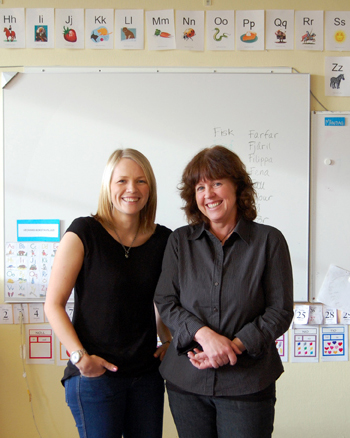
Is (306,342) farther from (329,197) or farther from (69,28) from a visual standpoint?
(69,28)

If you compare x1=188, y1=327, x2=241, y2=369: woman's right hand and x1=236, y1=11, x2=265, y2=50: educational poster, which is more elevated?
x1=236, y1=11, x2=265, y2=50: educational poster

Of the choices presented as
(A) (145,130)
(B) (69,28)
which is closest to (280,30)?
(A) (145,130)

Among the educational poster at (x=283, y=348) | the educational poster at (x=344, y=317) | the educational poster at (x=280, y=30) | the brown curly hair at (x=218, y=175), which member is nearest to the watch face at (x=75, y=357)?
the brown curly hair at (x=218, y=175)

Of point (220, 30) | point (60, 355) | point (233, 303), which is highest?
point (220, 30)

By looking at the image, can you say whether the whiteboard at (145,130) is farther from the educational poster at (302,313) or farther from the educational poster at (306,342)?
the educational poster at (306,342)

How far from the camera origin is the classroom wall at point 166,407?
2131 millimetres

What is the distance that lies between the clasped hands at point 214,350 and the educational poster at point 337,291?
4.28ft

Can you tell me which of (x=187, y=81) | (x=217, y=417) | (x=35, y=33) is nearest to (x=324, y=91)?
(x=187, y=81)

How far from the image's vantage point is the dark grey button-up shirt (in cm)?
104

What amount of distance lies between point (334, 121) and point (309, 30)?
0.54m

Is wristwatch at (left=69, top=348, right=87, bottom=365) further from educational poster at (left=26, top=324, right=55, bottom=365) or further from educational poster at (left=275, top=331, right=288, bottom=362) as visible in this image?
educational poster at (left=275, top=331, right=288, bottom=362)

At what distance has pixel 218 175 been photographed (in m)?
1.12

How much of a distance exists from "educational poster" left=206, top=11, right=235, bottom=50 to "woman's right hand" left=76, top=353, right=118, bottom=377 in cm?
177

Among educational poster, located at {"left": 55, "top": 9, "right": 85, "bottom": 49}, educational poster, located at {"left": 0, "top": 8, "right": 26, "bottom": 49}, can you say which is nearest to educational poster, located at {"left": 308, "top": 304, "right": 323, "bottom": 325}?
educational poster, located at {"left": 55, "top": 9, "right": 85, "bottom": 49}
